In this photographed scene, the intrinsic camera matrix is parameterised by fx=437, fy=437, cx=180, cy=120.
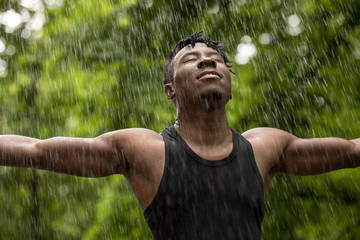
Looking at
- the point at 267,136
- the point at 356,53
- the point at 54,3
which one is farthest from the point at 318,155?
the point at 54,3

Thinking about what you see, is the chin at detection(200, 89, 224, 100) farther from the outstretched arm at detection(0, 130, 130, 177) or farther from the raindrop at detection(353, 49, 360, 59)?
the raindrop at detection(353, 49, 360, 59)

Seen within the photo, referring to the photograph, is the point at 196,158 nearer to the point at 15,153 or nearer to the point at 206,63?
the point at 206,63

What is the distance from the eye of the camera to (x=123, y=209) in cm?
646

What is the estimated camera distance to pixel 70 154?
2.42 m

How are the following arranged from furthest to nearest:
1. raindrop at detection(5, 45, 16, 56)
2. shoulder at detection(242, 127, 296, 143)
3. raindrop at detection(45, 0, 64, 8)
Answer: raindrop at detection(5, 45, 16, 56), raindrop at detection(45, 0, 64, 8), shoulder at detection(242, 127, 296, 143)

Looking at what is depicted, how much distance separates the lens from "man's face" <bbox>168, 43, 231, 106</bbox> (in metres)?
2.63

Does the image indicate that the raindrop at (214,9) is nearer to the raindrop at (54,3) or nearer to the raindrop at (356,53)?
the raindrop at (356,53)

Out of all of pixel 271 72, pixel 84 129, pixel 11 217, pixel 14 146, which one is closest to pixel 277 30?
pixel 271 72

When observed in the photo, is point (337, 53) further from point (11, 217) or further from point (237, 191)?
point (11, 217)

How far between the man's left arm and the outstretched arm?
1042 mm

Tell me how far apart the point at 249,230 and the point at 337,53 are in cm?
436

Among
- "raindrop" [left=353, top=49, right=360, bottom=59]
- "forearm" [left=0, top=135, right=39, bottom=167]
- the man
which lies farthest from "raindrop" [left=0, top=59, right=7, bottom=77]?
"forearm" [left=0, top=135, right=39, bottom=167]

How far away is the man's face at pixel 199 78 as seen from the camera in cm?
263

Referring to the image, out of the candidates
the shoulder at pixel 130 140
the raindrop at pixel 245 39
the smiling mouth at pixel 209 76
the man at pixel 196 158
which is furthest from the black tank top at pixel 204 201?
the raindrop at pixel 245 39
